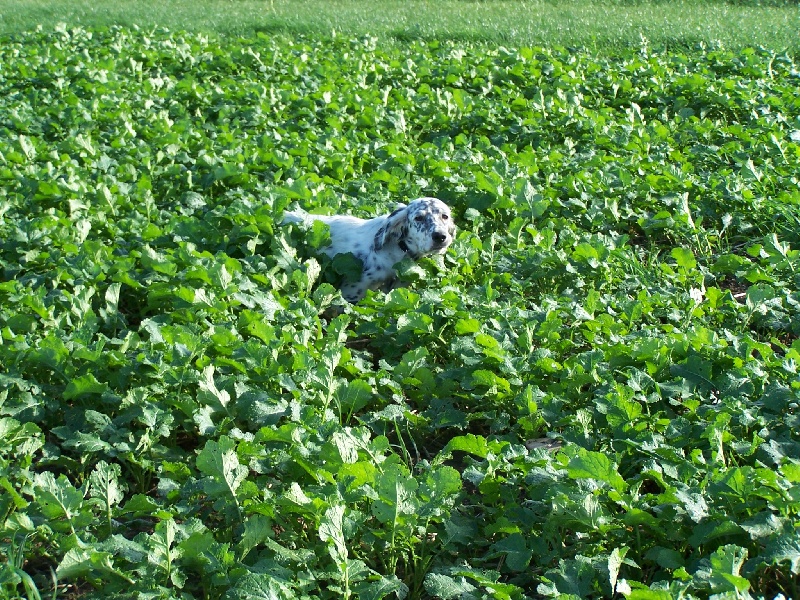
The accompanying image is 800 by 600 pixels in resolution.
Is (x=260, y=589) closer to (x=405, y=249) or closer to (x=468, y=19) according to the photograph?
(x=405, y=249)

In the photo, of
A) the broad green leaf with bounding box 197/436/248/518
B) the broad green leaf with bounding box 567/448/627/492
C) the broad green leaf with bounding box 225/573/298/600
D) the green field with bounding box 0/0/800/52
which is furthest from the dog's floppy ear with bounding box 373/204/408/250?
the green field with bounding box 0/0/800/52

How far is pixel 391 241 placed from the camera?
536 centimetres

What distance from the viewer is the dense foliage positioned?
289cm

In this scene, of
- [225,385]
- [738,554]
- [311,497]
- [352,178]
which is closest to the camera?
[738,554]

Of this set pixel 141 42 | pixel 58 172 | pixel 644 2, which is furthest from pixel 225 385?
pixel 644 2

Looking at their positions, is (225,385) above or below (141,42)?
below

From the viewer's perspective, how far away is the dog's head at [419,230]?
17.1 feet

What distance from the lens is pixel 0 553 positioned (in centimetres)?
308

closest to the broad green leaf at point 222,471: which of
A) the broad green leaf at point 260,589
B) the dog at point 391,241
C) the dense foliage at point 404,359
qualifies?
the dense foliage at point 404,359

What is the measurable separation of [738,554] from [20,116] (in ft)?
25.6

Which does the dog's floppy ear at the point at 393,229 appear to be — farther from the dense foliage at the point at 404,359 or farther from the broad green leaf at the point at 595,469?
the broad green leaf at the point at 595,469

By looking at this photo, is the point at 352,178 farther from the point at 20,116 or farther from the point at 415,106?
the point at 20,116

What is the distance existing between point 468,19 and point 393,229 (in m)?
8.82

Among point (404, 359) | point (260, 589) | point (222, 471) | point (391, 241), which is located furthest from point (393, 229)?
point (260, 589)
